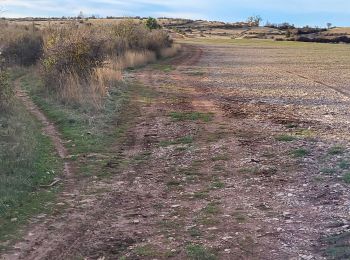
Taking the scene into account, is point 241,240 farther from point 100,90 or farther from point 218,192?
point 100,90

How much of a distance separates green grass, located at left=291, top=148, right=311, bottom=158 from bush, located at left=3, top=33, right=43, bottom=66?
61.5 feet

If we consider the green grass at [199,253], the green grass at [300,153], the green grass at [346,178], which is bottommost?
the green grass at [199,253]

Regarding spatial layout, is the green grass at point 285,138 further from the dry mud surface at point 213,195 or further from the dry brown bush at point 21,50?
the dry brown bush at point 21,50

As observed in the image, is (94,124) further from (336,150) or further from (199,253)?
(199,253)

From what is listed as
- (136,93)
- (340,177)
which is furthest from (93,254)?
(136,93)

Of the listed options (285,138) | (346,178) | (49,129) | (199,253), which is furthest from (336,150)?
(49,129)

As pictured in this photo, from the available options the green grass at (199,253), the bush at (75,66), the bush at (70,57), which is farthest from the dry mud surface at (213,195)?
the bush at (70,57)

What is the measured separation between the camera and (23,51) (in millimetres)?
25578

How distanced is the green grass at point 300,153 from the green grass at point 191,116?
4106 millimetres

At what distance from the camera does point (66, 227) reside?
611 centimetres

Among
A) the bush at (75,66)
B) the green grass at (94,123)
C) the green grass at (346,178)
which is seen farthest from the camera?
the bush at (75,66)

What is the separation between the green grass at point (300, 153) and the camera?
902 cm

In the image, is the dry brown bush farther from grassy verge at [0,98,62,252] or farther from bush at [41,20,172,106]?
grassy verge at [0,98,62,252]

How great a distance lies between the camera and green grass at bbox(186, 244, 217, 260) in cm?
514
